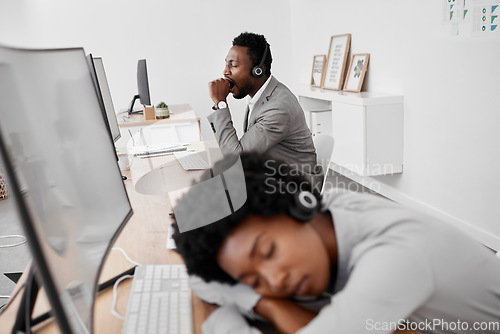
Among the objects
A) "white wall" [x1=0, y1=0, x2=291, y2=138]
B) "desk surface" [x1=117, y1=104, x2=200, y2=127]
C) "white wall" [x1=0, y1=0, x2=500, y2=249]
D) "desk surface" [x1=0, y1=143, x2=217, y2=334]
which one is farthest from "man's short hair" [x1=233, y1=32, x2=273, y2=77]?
"white wall" [x1=0, y1=0, x2=291, y2=138]

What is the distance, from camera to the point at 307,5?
464 cm

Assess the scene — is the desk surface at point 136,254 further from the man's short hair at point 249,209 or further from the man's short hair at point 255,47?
the man's short hair at point 255,47

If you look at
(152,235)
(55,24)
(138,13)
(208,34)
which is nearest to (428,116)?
(152,235)

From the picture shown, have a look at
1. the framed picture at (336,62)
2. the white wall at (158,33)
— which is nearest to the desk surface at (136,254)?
the framed picture at (336,62)

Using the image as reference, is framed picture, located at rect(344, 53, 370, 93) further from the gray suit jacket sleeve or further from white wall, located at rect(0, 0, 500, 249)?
the gray suit jacket sleeve

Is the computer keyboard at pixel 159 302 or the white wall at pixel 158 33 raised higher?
the white wall at pixel 158 33

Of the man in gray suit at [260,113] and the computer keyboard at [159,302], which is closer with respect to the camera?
the computer keyboard at [159,302]

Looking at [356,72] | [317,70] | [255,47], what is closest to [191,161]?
[255,47]

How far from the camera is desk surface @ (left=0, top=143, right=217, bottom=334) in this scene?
0.79 meters

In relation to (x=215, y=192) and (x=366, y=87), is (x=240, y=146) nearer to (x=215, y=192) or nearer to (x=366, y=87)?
(x=215, y=192)

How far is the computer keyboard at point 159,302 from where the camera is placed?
736mm

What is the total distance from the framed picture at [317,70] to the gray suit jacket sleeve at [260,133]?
7.89 ft

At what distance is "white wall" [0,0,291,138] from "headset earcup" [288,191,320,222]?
4622 millimetres

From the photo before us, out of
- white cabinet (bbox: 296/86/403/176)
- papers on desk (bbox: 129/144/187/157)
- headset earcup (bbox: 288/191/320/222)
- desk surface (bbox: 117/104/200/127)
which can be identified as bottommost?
white cabinet (bbox: 296/86/403/176)
